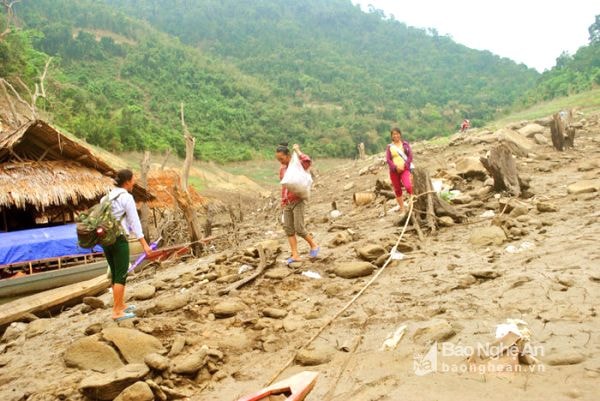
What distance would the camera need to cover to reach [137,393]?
117 inches

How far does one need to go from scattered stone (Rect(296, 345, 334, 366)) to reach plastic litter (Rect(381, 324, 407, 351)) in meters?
0.38

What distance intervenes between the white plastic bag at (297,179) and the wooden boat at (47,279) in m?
6.02

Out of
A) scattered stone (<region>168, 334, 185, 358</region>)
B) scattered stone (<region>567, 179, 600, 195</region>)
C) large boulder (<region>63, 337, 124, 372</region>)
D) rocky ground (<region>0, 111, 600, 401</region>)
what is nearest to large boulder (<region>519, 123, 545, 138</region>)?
scattered stone (<region>567, 179, 600, 195</region>)

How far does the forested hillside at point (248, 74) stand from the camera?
38.6m

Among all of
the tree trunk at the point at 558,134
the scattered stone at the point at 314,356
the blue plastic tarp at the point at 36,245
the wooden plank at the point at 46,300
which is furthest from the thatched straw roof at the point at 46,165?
the tree trunk at the point at 558,134

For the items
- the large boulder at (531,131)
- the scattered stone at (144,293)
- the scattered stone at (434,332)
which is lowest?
the scattered stone at (144,293)

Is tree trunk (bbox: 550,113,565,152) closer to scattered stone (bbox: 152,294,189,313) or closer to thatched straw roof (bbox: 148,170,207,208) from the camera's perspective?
scattered stone (bbox: 152,294,189,313)

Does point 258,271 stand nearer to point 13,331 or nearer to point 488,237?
point 488,237

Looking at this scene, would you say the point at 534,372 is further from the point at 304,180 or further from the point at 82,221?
the point at 82,221

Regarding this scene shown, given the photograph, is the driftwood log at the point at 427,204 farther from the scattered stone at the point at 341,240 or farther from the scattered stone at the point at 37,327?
the scattered stone at the point at 37,327

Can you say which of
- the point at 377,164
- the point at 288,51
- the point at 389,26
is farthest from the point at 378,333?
the point at 389,26

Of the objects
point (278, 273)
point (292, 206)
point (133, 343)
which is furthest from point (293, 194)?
point (133, 343)

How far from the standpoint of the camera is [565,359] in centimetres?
261

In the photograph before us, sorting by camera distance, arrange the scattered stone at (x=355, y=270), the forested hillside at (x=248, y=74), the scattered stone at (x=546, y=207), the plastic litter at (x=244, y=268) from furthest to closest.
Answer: the forested hillside at (x=248, y=74), the scattered stone at (x=546, y=207), the plastic litter at (x=244, y=268), the scattered stone at (x=355, y=270)
